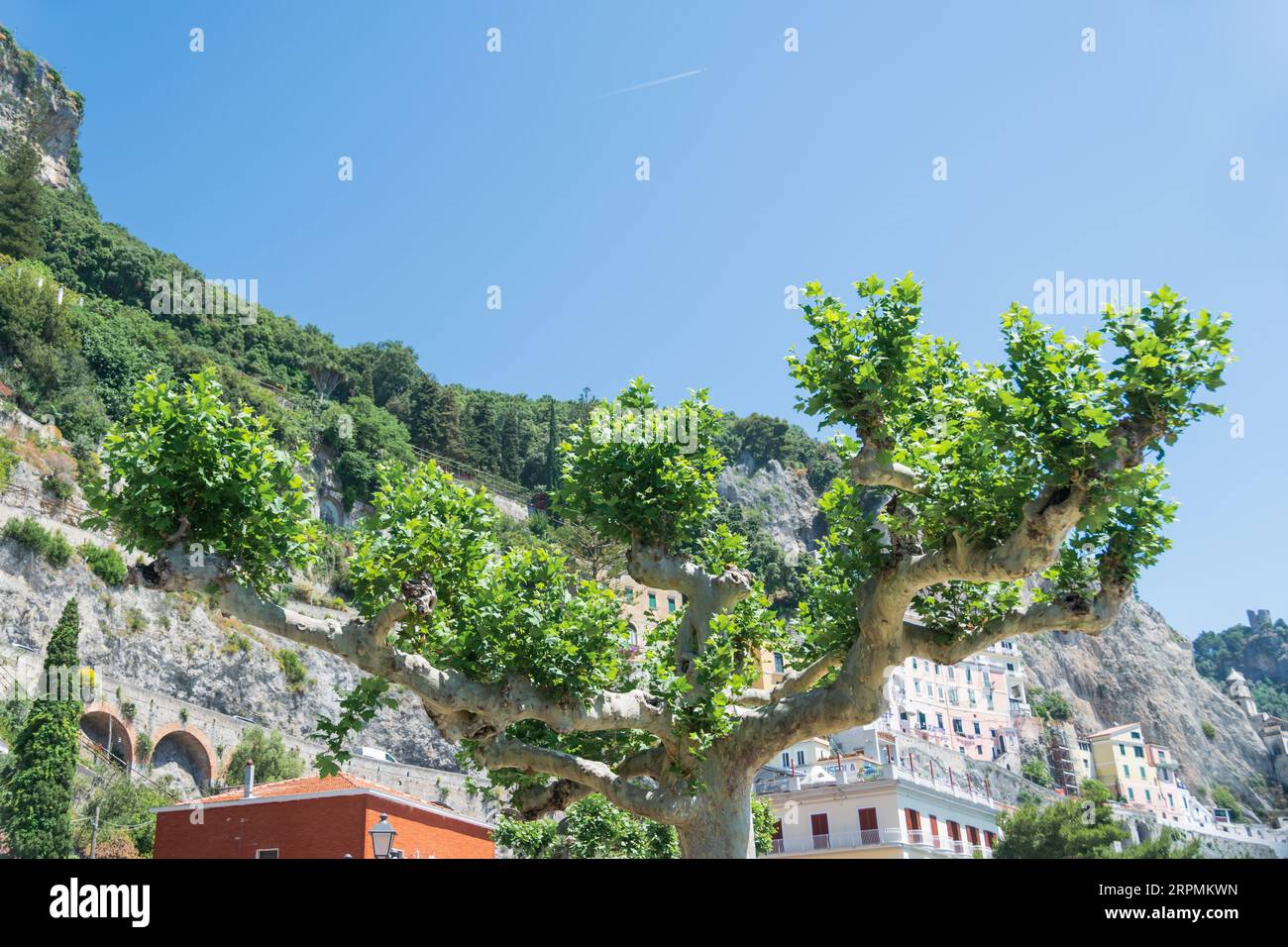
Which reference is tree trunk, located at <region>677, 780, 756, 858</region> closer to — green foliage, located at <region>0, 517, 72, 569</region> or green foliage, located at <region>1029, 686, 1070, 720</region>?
green foliage, located at <region>0, 517, 72, 569</region>

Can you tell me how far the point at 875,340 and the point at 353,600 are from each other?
7.65m

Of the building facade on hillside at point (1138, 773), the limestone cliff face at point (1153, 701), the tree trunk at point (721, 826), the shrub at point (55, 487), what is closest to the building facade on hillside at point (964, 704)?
the building facade on hillside at point (1138, 773)

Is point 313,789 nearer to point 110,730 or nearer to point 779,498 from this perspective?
point 110,730

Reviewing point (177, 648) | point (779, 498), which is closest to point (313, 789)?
point (177, 648)

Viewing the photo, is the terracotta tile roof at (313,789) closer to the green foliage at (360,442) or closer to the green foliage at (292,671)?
the green foliage at (292,671)

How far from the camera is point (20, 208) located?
7312 centimetres

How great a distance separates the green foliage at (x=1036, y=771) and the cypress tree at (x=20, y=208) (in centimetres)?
8484

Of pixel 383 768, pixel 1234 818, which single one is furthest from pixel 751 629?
pixel 1234 818

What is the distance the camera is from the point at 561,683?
13.0 meters

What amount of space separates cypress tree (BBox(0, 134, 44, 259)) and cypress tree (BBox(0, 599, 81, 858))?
1996 inches

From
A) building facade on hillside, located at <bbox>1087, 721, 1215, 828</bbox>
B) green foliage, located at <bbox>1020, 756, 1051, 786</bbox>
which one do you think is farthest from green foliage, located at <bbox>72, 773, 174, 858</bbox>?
building facade on hillside, located at <bbox>1087, 721, 1215, 828</bbox>

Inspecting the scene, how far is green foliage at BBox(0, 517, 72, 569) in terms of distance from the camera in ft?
136

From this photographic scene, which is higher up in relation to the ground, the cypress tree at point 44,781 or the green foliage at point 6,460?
the green foliage at point 6,460

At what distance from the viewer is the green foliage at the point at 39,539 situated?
1633 inches
